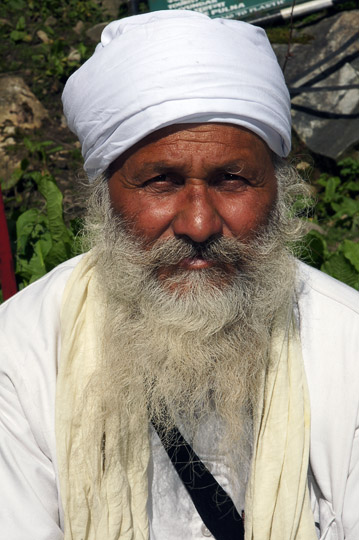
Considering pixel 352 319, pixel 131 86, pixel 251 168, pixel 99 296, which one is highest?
pixel 131 86

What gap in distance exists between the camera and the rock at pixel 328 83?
5719 millimetres

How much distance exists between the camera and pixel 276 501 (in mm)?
2254

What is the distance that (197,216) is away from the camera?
2.07 meters

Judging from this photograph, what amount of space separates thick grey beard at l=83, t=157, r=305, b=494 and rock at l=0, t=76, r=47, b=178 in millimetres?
3736

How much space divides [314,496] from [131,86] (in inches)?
65.9

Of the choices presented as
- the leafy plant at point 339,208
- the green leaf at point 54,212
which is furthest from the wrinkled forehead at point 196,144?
the leafy plant at point 339,208

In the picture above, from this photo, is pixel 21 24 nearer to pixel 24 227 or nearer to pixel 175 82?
pixel 24 227

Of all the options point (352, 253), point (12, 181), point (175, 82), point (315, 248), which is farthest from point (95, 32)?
point (175, 82)

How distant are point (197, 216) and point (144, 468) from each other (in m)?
0.96

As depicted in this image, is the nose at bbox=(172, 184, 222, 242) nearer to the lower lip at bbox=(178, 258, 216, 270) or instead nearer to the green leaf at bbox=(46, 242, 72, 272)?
the lower lip at bbox=(178, 258, 216, 270)

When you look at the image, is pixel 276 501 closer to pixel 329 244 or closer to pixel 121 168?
pixel 121 168

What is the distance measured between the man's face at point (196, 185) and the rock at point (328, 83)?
368 cm

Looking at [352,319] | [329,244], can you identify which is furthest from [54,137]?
[352,319]

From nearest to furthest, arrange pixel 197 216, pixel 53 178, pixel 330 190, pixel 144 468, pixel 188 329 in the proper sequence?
pixel 197 216 → pixel 188 329 → pixel 144 468 → pixel 53 178 → pixel 330 190
